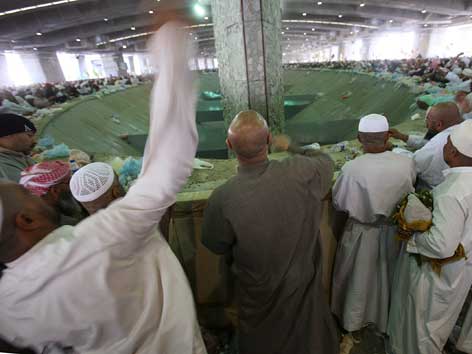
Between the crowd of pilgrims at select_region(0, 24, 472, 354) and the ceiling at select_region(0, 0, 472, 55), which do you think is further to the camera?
the ceiling at select_region(0, 0, 472, 55)

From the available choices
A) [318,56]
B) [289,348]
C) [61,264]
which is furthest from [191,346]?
[318,56]

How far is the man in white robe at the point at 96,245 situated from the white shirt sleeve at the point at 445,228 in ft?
4.65

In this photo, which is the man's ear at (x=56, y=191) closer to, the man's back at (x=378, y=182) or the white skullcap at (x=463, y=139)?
the man's back at (x=378, y=182)

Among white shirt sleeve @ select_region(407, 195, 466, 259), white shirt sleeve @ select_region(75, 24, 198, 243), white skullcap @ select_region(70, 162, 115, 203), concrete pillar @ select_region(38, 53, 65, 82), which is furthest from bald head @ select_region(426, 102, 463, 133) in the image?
concrete pillar @ select_region(38, 53, 65, 82)

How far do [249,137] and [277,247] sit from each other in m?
0.60

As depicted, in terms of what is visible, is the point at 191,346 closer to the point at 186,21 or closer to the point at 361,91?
the point at 186,21

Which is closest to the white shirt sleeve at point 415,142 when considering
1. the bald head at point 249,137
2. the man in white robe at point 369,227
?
the man in white robe at point 369,227

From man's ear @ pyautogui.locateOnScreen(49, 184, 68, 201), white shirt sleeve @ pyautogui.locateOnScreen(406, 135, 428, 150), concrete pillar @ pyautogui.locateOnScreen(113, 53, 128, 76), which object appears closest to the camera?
man's ear @ pyautogui.locateOnScreen(49, 184, 68, 201)

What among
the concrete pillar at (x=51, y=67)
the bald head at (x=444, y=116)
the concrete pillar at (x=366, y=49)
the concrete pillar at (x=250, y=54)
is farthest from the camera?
the concrete pillar at (x=366, y=49)

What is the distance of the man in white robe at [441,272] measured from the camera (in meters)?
1.44

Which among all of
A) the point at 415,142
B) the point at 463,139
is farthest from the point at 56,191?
the point at 415,142

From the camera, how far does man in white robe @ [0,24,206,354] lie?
780 millimetres

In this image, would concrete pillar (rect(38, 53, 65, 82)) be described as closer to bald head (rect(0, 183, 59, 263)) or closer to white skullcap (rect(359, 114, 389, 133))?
bald head (rect(0, 183, 59, 263))

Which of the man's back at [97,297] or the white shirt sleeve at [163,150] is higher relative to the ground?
the white shirt sleeve at [163,150]
